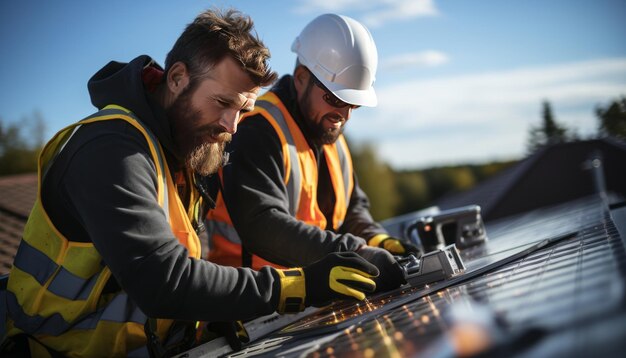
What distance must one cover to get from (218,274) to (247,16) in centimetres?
117

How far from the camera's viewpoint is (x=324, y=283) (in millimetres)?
2135

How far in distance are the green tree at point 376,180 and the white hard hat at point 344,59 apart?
5232 cm

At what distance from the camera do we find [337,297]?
213 centimetres

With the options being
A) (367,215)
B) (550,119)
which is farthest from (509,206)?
(550,119)

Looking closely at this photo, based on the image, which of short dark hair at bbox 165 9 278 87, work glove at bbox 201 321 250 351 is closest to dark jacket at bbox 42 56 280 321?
work glove at bbox 201 321 250 351

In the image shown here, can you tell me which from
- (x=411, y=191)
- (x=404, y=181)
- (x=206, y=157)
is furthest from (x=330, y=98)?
(x=404, y=181)

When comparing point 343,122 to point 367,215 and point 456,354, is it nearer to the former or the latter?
point 367,215

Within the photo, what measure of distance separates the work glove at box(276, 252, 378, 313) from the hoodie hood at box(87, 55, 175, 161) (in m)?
0.70

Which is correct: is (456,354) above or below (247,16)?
below

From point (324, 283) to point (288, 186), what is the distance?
1.14m

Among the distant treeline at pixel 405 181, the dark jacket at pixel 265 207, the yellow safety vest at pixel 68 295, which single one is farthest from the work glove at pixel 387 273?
the distant treeline at pixel 405 181

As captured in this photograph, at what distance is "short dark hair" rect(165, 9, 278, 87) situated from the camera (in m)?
2.30

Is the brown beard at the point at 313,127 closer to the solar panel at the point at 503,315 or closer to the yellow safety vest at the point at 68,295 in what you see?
the solar panel at the point at 503,315

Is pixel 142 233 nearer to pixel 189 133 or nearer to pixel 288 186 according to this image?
pixel 189 133
